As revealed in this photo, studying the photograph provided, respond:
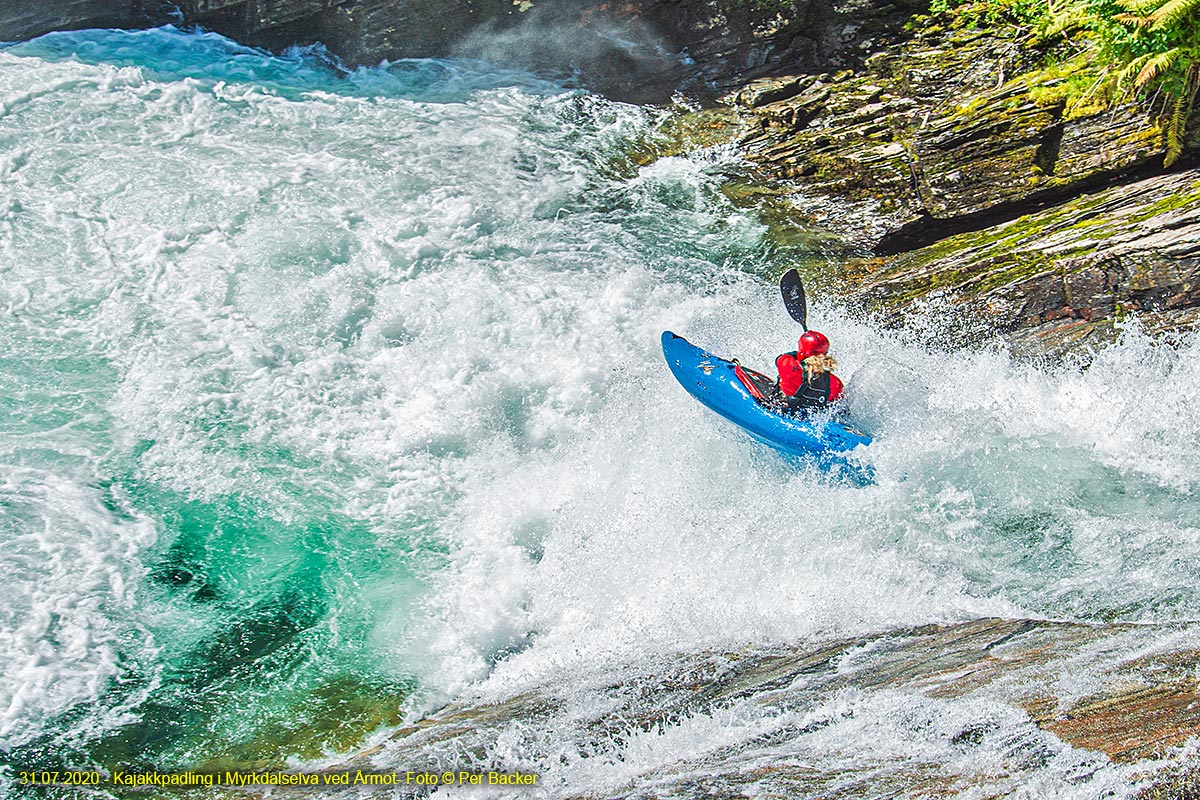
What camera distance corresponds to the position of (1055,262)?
708 cm

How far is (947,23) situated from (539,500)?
24.0 ft

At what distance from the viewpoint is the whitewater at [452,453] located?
5391mm

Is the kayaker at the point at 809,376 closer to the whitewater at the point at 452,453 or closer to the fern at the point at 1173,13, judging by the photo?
the whitewater at the point at 452,453

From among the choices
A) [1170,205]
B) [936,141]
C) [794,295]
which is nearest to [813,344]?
[794,295]

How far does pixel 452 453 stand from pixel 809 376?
3.08 metres

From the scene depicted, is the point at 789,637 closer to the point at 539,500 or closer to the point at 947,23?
the point at 539,500

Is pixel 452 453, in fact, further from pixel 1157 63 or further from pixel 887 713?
pixel 1157 63

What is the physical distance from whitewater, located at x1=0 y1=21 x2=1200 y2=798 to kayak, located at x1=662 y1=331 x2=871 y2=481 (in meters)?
0.19

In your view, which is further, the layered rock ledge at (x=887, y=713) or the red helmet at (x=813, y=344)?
the red helmet at (x=813, y=344)

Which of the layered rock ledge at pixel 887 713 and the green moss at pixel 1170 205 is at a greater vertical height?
the green moss at pixel 1170 205

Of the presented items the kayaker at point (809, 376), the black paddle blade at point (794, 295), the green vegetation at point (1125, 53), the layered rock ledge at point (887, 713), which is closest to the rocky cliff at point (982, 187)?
the green vegetation at point (1125, 53)

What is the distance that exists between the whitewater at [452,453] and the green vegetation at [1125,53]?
2.22 m

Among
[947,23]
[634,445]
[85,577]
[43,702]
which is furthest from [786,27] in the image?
[43,702]

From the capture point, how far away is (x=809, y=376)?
21.6ft
